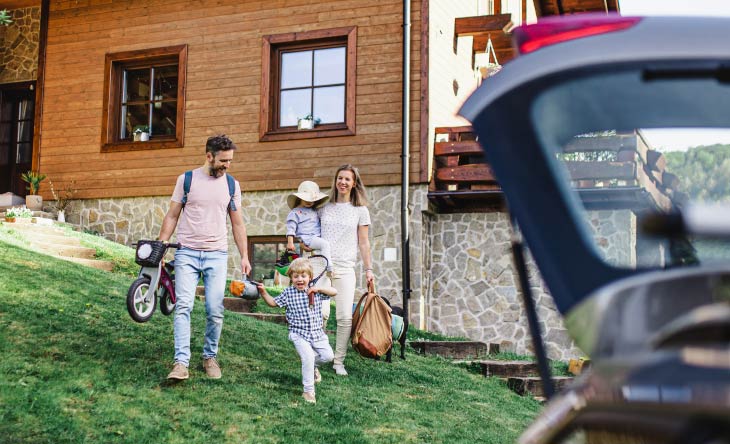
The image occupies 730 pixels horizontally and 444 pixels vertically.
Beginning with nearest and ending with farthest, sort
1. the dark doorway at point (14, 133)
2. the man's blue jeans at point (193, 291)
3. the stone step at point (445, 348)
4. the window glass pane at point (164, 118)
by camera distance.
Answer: the man's blue jeans at point (193, 291) → the stone step at point (445, 348) → the window glass pane at point (164, 118) → the dark doorway at point (14, 133)

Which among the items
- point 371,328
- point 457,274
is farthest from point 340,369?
point 457,274

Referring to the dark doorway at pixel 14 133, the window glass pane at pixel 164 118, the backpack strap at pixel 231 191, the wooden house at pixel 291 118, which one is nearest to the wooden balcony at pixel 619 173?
the backpack strap at pixel 231 191

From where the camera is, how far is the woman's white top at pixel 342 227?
7512mm

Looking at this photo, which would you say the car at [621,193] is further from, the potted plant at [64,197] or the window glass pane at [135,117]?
the potted plant at [64,197]

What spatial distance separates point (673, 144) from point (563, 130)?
0.27 m

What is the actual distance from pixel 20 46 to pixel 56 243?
21.8 feet

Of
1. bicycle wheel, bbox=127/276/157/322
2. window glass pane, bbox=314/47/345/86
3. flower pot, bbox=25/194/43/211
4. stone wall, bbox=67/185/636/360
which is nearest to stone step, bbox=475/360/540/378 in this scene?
stone wall, bbox=67/185/636/360

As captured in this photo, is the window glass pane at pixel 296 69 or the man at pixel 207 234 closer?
the man at pixel 207 234

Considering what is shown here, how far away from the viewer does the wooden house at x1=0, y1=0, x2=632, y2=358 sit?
1220 centimetres

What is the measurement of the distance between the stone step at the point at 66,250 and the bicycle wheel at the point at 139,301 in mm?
5021

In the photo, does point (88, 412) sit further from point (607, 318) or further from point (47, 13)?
point (47, 13)

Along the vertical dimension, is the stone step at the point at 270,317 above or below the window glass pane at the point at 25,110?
below

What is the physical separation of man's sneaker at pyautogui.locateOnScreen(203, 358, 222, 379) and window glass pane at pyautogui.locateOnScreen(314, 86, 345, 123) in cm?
678

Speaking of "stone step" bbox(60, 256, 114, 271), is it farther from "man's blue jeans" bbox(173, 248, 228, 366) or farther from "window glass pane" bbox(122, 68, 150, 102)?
"man's blue jeans" bbox(173, 248, 228, 366)
